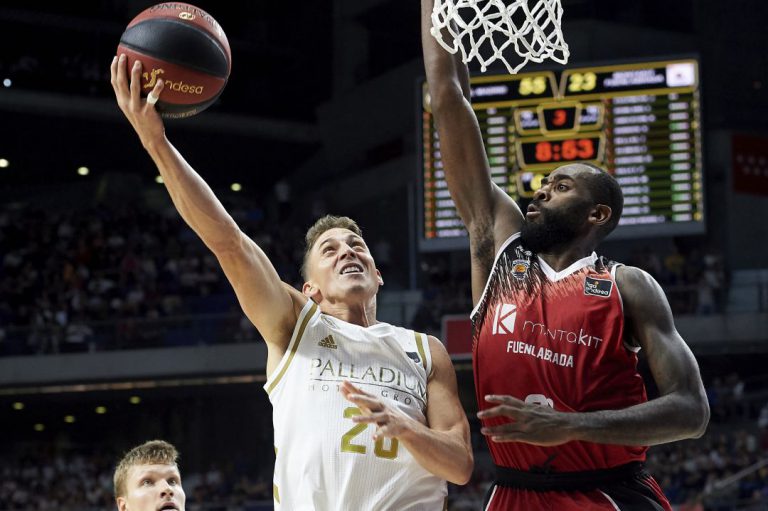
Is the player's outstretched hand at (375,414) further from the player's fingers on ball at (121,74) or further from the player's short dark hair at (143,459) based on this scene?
the player's short dark hair at (143,459)

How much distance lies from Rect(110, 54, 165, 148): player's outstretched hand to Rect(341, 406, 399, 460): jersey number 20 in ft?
3.48

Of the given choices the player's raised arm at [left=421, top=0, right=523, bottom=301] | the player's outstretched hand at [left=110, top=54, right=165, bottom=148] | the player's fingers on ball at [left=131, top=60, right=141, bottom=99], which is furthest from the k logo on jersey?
the player's fingers on ball at [left=131, top=60, right=141, bottom=99]

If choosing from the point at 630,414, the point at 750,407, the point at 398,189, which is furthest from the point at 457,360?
the point at 630,414

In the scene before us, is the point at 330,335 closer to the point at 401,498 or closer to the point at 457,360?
the point at 401,498

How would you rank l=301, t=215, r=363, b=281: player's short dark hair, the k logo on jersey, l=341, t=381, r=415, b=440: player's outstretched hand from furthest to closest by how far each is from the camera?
l=301, t=215, r=363, b=281: player's short dark hair
the k logo on jersey
l=341, t=381, r=415, b=440: player's outstretched hand

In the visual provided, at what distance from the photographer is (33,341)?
60.8ft

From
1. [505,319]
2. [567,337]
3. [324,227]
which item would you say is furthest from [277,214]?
[567,337]

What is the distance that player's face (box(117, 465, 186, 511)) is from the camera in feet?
14.3

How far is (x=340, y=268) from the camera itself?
411cm

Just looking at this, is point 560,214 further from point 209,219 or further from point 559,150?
point 559,150

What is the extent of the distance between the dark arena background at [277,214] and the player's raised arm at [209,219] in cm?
988

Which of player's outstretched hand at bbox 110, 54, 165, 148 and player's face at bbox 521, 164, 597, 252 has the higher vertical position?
player's outstretched hand at bbox 110, 54, 165, 148

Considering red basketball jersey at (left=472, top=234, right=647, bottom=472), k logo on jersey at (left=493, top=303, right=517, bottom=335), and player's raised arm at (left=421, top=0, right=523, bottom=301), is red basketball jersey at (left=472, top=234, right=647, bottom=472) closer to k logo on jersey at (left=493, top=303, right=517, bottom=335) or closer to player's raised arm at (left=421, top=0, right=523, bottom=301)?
k logo on jersey at (left=493, top=303, right=517, bottom=335)

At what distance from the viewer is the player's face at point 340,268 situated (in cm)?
409
